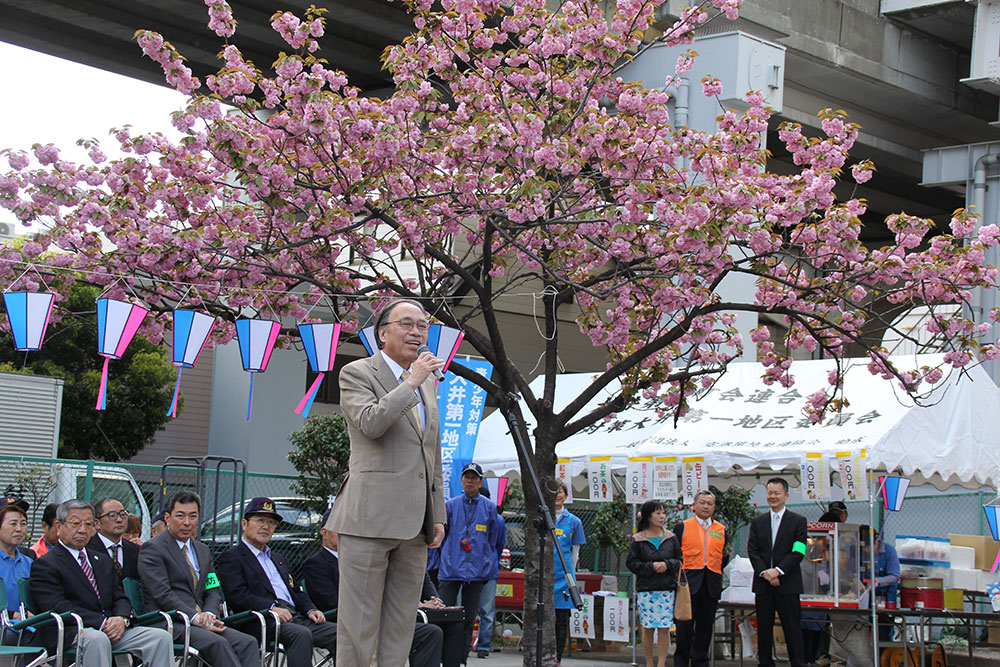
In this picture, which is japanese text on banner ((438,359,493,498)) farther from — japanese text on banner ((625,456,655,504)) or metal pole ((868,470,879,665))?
metal pole ((868,470,879,665))

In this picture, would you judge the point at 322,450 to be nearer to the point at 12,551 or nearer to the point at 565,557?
the point at 565,557

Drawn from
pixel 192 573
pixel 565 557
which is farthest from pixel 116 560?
pixel 565 557

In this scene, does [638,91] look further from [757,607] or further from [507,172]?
[757,607]

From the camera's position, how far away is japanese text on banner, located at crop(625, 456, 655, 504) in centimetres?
1309

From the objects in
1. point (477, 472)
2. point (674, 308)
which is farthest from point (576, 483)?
point (674, 308)

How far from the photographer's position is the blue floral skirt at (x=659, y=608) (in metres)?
11.8

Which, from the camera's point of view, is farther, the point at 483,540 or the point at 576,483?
the point at 576,483

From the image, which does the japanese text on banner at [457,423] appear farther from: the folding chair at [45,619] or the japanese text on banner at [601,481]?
the folding chair at [45,619]

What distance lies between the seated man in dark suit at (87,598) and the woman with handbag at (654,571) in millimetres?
5748

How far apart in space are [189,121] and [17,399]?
7260mm

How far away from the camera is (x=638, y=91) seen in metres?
10.7

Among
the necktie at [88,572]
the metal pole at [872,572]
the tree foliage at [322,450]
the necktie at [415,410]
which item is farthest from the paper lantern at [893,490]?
the necktie at [415,410]

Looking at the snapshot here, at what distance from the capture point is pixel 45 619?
6828 mm

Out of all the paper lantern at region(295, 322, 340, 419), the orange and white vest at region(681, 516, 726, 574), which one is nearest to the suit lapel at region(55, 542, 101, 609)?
the paper lantern at region(295, 322, 340, 419)
